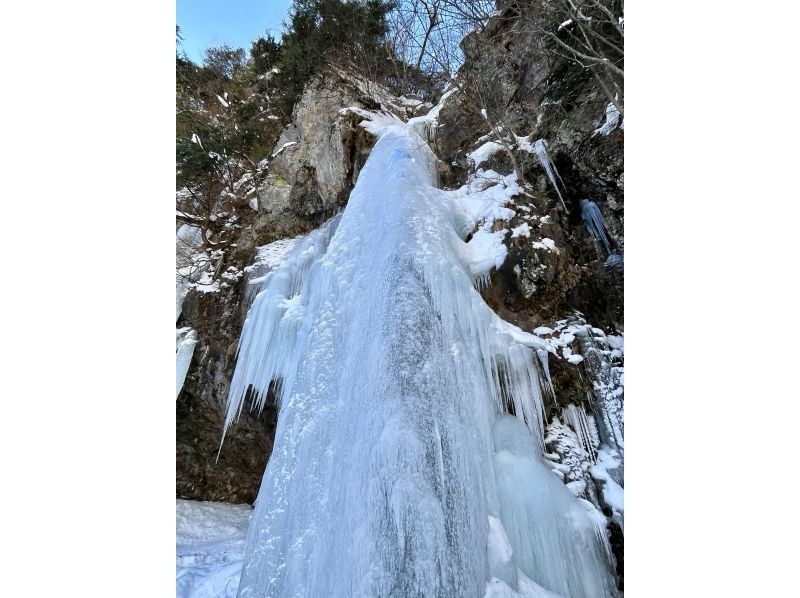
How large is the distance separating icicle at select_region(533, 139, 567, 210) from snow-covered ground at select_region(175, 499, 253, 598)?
337cm

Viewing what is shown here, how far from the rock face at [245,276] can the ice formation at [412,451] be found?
136cm

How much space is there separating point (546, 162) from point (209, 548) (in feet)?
13.0

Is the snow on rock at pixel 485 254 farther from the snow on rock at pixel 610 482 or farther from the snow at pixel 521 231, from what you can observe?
the snow on rock at pixel 610 482

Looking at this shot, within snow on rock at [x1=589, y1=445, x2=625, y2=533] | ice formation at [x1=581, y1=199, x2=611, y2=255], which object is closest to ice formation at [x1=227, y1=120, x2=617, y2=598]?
snow on rock at [x1=589, y1=445, x2=625, y2=533]

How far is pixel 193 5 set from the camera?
1871 millimetres

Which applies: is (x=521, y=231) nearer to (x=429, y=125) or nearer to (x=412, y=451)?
(x=412, y=451)

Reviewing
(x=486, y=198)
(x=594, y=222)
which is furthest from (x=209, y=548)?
(x=594, y=222)

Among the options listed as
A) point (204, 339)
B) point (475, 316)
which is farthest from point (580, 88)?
point (204, 339)

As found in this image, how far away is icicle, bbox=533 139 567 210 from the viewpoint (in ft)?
8.68

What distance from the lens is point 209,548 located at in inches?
106

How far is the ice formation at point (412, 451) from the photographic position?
3.84 feet
